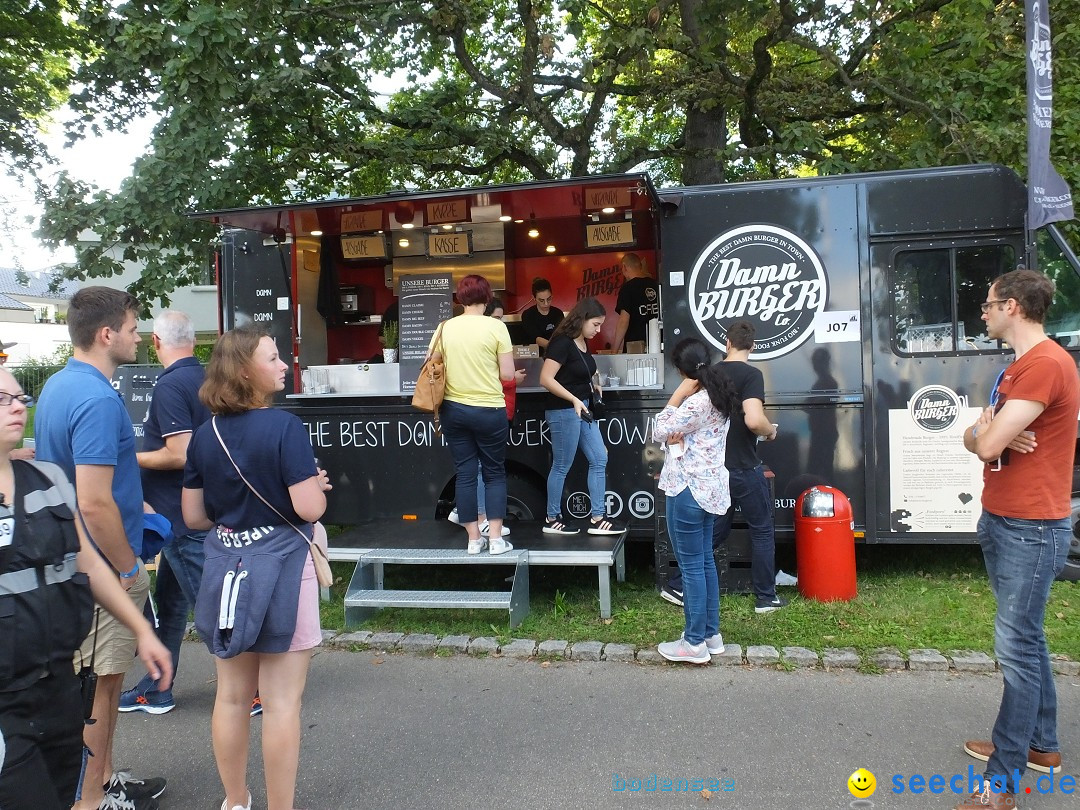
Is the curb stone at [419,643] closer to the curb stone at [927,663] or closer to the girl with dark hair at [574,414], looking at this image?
the girl with dark hair at [574,414]

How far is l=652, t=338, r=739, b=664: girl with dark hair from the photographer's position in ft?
13.1

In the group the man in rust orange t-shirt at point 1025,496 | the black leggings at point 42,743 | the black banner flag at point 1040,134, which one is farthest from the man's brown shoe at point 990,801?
the black banner flag at point 1040,134

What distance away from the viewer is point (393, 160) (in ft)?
32.5

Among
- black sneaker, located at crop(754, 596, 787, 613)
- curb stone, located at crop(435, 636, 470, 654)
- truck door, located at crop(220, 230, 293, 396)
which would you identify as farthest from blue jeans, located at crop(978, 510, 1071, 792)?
truck door, located at crop(220, 230, 293, 396)

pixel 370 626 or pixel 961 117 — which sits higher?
pixel 961 117

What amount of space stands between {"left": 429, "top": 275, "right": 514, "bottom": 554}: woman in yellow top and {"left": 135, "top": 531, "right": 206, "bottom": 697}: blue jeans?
179cm

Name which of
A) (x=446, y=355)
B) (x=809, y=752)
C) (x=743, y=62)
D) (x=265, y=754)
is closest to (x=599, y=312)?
(x=446, y=355)

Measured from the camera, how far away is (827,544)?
5.00 meters

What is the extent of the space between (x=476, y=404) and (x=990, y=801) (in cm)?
329

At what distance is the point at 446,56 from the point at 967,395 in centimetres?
945

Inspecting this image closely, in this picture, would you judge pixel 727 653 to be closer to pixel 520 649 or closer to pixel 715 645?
pixel 715 645

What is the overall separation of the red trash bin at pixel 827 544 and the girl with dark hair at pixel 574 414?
125cm

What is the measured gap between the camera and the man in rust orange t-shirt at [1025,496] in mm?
2707

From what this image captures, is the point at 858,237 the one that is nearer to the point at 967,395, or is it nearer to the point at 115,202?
the point at 967,395
